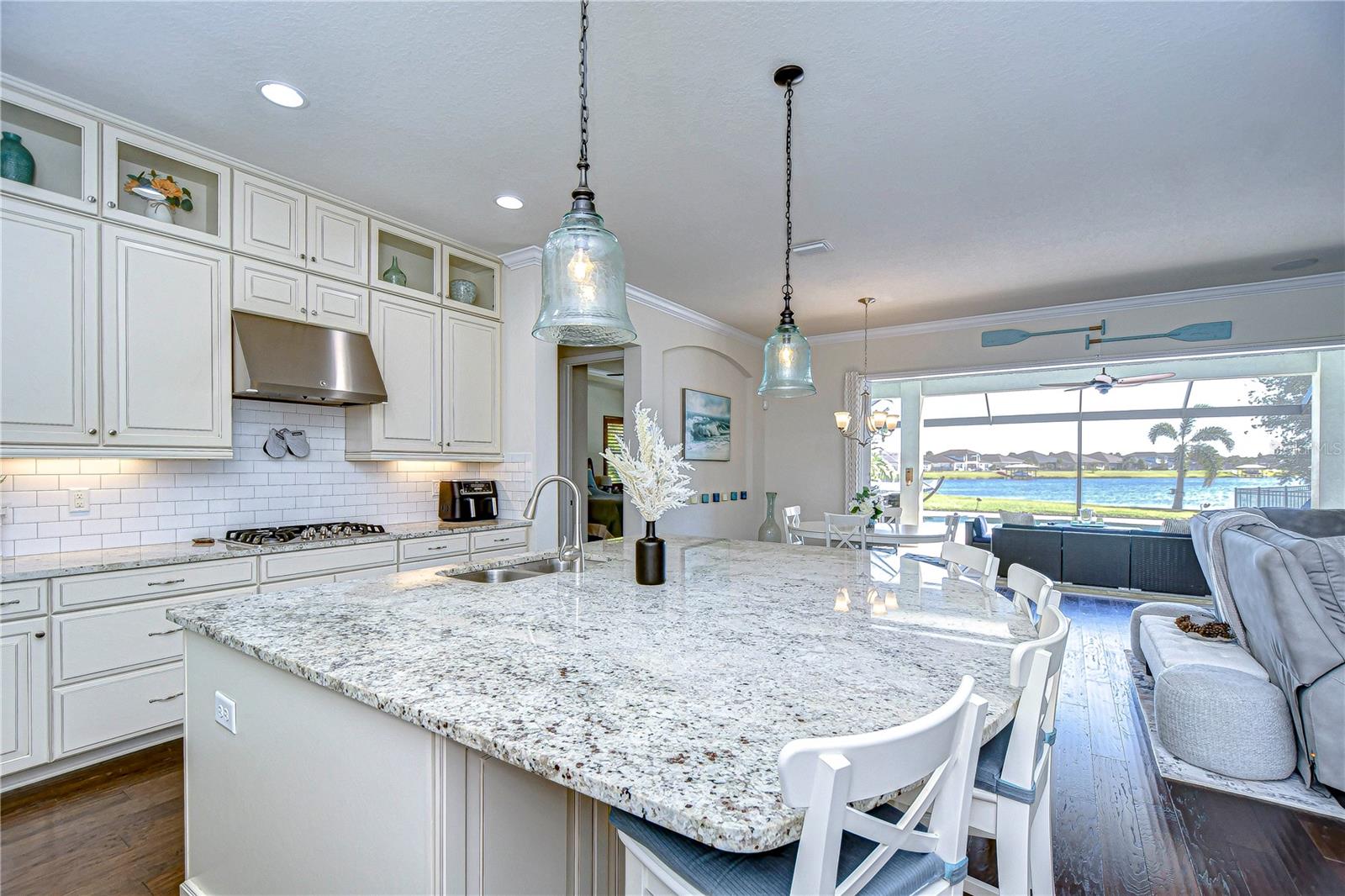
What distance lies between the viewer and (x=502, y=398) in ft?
14.2

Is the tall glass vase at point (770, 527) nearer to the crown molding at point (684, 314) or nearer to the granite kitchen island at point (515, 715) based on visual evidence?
the crown molding at point (684, 314)

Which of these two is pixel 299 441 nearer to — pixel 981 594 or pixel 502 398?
pixel 502 398

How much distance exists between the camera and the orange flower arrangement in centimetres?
270

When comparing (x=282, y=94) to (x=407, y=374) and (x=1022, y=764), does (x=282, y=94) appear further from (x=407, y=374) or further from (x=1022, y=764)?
(x=1022, y=764)

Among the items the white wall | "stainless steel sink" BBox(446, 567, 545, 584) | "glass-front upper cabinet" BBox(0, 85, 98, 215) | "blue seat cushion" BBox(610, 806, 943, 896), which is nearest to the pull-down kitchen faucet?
"stainless steel sink" BBox(446, 567, 545, 584)

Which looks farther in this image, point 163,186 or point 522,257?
point 522,257

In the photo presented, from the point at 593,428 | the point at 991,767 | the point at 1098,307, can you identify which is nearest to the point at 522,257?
the point at 593,428

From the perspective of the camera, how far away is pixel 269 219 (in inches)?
121

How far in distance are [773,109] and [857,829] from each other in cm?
254

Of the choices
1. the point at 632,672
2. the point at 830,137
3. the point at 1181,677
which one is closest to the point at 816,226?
the point at 830,137

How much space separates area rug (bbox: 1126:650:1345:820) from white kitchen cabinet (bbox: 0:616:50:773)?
4338 millimetres

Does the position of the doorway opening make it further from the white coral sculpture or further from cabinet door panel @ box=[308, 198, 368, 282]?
the white coral sculpture

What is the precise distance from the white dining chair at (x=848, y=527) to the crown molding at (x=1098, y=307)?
249 cm

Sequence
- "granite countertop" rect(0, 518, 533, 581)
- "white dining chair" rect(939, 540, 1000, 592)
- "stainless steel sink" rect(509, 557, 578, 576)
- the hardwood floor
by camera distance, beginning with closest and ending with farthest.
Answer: the hardwood floor → "white dining chair" rect(939, 540, 1000, 592) → "granite countertop" rect(0, 518, 533, 581) → "stainless steel sink" rect(509, 557, 578, 576)
